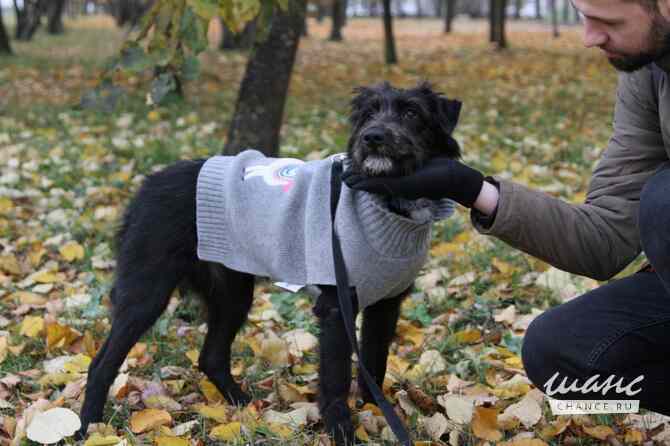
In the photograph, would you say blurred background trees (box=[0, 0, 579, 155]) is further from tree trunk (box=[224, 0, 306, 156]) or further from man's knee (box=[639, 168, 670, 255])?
man's knee (box=[639, 168, 670, 255])

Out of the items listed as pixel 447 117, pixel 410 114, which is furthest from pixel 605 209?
pixel 410 114

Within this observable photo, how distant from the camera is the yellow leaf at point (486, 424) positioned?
3166 mm

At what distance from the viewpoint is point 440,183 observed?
2.85 meters

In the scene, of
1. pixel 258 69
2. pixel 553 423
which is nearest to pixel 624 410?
pixel 553 423

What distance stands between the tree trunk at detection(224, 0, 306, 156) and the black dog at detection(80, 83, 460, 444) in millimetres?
3092

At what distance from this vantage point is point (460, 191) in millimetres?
2836

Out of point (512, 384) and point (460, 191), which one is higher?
point (460, 191)

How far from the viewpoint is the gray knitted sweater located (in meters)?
3.16

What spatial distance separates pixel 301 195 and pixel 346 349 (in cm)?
68

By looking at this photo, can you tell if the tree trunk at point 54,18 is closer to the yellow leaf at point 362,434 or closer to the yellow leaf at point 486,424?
the yellow leaf at point 362,434

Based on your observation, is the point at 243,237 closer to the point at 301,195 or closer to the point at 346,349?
the point at 301,195

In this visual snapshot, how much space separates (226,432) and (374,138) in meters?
1.34

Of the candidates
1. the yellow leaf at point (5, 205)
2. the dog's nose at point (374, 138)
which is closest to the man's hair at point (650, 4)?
the dog's nose at point (374, 138)

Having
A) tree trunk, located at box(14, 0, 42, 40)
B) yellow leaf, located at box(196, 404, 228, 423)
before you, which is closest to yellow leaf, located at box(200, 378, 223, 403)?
yellow leaf, located at box(196, 404, 228, 423)
